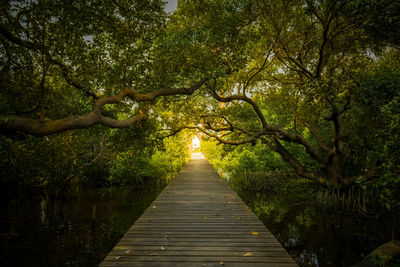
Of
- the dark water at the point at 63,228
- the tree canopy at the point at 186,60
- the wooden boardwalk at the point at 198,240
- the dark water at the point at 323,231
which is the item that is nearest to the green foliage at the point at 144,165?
the dark water at the point at 63,228

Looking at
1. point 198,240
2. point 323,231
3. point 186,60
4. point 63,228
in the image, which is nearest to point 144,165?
point 63,228

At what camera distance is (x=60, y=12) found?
Answer: 5.31 m

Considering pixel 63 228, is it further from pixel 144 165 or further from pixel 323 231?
pixel 323 231

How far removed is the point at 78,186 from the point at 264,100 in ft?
48.8

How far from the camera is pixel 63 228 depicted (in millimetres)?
9727

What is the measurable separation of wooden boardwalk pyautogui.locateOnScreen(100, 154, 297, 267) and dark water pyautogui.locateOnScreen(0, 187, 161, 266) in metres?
3.65

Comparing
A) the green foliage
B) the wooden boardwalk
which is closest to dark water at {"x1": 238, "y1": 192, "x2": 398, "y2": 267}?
the wooden boardwalk

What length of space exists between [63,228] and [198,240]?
828 centimetres

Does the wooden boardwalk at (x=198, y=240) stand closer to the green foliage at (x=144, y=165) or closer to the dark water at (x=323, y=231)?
the dark water at (x=323, y=231)

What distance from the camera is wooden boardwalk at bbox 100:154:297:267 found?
350cm

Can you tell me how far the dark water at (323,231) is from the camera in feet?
24.9

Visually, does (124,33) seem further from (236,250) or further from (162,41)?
(236,250)

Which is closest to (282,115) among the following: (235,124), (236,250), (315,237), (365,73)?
(235,124)

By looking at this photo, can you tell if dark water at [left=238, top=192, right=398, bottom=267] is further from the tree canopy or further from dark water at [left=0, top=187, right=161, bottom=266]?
dark water at [left=0, top=187, right=161, bottom=266]
